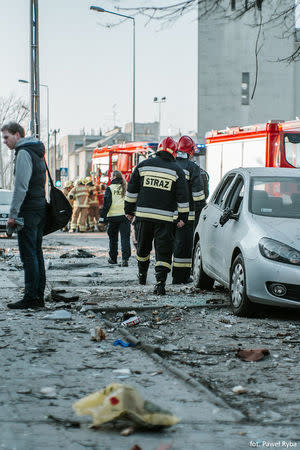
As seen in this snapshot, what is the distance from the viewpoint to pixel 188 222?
1023 cm

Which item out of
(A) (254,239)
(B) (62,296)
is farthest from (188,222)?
(A) (254,239)

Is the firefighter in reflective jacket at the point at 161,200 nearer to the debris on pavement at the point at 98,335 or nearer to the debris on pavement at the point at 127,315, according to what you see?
the debris on pavement at the point at 127,315

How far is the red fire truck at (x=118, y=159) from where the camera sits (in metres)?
25.2

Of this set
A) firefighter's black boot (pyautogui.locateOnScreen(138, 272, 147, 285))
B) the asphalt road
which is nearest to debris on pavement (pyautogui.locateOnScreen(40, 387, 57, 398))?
the asphalt road

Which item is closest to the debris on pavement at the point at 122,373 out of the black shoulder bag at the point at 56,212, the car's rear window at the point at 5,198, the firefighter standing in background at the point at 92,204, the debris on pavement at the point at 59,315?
the debris on pavement at the point at 59,315

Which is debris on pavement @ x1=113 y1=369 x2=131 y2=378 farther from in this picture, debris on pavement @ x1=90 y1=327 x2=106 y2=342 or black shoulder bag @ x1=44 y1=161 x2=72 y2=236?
black shoulder bag @ x1=44 y1=161 x2=72 y2=236

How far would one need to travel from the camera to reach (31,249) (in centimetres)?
775

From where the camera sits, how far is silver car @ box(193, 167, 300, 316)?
7.13 m

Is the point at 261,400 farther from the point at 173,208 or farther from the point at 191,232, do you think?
the point at 191,232

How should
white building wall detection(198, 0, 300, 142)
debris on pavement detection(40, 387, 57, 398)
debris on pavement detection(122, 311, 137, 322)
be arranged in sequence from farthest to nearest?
1. white building wall detection(198, 0, 300, 142)
2. debris on pavement detection(122, 311, 137, 322)
3. debris on pavement detection(40, 387, 57, 398)

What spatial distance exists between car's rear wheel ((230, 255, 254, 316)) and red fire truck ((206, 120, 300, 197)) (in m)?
10.1

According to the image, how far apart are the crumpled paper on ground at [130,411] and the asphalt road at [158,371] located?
6 cm

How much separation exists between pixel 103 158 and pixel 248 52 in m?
15.9

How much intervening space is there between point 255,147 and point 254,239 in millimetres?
11810
